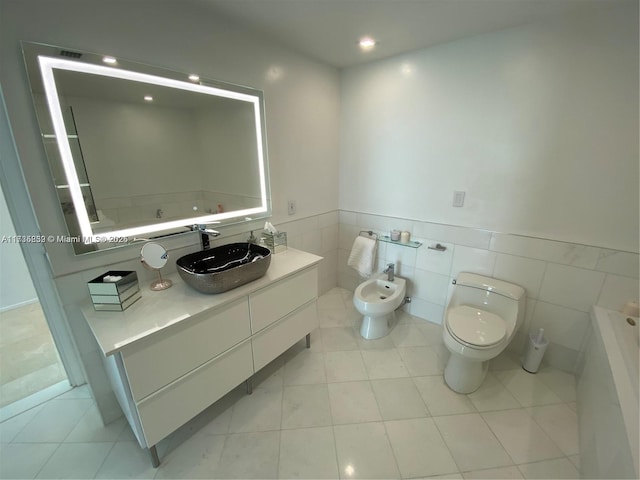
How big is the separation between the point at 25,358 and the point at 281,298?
1.97 metres

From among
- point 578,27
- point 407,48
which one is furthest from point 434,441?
point 407,48

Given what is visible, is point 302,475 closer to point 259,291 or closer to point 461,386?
point 259,291

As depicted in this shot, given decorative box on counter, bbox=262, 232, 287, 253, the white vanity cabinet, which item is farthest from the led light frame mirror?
the white vanity cabinet

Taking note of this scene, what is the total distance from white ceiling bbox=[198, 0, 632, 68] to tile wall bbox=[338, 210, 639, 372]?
4.26ft

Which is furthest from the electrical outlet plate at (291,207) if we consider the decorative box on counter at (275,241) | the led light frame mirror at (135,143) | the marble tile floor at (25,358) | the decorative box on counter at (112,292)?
the marble tile floor at (25,358)

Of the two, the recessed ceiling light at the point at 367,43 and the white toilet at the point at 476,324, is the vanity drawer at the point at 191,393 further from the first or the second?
the recessed ceiling light at the point at 367,43

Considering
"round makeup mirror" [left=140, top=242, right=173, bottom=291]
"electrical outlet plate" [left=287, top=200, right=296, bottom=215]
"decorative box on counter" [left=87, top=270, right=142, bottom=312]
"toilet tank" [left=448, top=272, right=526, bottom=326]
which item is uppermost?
"electrical outlet plate" [left=287, top=200, right=296, bottom=215]

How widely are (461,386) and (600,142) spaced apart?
1.66 m

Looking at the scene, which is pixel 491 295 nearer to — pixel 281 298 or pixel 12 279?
pixel 281 298

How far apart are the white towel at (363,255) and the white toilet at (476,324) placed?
73 centimetres

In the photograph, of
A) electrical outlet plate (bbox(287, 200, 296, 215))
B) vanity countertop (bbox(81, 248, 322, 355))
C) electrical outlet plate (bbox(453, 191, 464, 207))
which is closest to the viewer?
vanity countertop (bbox(81, 248, 322, 355))

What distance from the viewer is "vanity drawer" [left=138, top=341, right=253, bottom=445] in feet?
3.74

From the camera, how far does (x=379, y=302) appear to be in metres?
2.01

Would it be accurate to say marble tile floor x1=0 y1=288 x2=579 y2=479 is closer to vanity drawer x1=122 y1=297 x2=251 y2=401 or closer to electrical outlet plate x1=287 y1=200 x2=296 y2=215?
vanity drawer x1=122 y1=297 x2=251 y2=401
